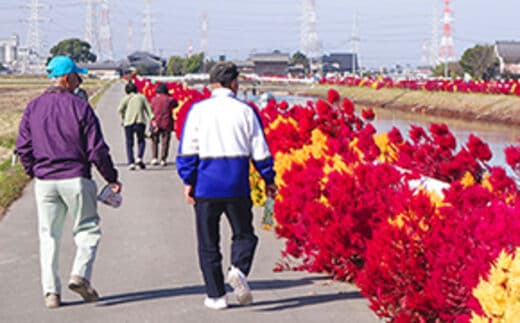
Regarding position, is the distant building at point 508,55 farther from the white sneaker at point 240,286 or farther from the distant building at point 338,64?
the white sneaker at point 240,286

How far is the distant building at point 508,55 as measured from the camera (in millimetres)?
101750

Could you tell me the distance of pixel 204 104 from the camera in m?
7.27

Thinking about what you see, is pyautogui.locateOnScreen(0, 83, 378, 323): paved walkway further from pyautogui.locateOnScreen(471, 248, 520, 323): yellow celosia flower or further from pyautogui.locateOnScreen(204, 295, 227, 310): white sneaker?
pyautogui.locateOnScreen(471, 248, 520, 323): yellow celosia flower

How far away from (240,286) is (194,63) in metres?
157

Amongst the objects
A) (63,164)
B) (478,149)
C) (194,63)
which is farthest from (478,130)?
(194,63)

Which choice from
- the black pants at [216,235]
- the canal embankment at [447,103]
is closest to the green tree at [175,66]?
the canal embankment at [447,103]

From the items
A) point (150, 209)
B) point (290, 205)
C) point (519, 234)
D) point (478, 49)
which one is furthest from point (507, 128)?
point (478, 49)

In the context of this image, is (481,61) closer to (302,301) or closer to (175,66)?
(175,66)

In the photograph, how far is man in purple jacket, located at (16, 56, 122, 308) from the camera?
721cm

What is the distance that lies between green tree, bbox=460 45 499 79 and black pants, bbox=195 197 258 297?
312ft

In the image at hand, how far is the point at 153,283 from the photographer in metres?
8.36

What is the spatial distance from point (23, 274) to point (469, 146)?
4010 mm

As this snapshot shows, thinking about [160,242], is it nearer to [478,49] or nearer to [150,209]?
[150,209]

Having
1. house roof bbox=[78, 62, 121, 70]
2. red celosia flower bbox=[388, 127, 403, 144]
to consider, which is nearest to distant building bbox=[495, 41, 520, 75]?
house roof bbox=[78, 62, 121, 70]
